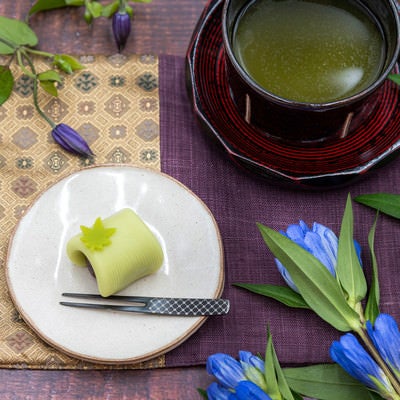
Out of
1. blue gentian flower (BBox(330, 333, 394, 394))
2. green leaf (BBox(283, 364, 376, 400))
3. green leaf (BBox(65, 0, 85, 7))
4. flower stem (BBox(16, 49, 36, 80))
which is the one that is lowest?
green leaf (BBox(283, 364, 376, 400))

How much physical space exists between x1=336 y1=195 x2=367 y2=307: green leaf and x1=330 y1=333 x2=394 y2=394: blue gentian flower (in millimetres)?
72

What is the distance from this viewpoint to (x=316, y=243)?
2.85 ft

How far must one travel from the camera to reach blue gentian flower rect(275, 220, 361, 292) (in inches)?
33.7

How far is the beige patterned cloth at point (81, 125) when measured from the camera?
Result: 0.98 metres

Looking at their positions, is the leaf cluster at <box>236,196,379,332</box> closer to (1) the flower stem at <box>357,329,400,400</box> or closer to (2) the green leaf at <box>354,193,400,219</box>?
(1) the flower stem at <box>357,329,400,400</box>

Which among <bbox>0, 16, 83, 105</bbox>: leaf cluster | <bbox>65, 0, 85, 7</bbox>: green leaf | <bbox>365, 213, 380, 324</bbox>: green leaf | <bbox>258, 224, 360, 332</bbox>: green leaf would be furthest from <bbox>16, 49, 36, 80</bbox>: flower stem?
<bbox>365, 213, 380, 324</bbox>: green leaf

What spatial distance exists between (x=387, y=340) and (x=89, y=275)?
1.22 ft

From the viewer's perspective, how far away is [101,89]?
3.42 feet

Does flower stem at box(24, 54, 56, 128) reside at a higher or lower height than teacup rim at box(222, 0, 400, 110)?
lower

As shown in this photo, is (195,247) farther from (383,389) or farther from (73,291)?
(383,389)

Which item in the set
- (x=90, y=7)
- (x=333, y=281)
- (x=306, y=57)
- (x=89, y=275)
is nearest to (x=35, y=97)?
(x=90, y=7)

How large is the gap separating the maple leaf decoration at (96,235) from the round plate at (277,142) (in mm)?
185

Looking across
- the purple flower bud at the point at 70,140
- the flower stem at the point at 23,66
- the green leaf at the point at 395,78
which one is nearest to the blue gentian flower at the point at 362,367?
the green leaf at the point at 395,78

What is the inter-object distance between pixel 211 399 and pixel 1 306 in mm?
297
